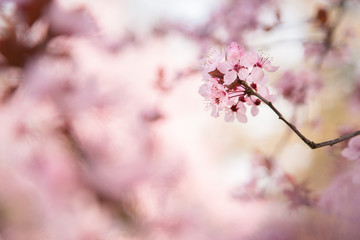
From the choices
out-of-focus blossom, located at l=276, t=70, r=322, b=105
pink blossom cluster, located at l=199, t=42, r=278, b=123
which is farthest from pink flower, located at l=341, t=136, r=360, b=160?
out-of-focus blossom, located at l=276, t=70, r=322, b=105

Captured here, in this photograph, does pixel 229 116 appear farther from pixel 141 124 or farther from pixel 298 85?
pixel 141 124

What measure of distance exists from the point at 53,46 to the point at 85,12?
140 mm

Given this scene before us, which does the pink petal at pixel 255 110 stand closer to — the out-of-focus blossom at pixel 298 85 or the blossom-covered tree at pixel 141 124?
the blossom-covered tree at pixel 141 124

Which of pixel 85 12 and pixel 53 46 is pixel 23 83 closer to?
pixel 53 46

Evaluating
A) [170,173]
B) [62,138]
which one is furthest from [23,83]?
[170,173]

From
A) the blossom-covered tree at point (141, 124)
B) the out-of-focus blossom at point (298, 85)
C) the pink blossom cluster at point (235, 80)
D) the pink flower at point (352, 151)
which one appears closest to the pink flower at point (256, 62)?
the pink blossom cluster at point (235, 80)

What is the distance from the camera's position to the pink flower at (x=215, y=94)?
434 millimetres

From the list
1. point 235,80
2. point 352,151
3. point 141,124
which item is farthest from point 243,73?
point 141,124

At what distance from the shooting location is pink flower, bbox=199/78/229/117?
0.43m

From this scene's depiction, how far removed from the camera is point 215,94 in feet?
1.46

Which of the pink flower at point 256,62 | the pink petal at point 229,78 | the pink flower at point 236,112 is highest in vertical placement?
the pink flower at point 256,62

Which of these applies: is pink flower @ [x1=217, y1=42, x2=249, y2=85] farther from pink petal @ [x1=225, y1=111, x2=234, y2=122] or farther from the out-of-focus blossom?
the out-of-focus blossom

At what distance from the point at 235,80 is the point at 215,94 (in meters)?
0.03

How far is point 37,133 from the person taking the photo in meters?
1.14
